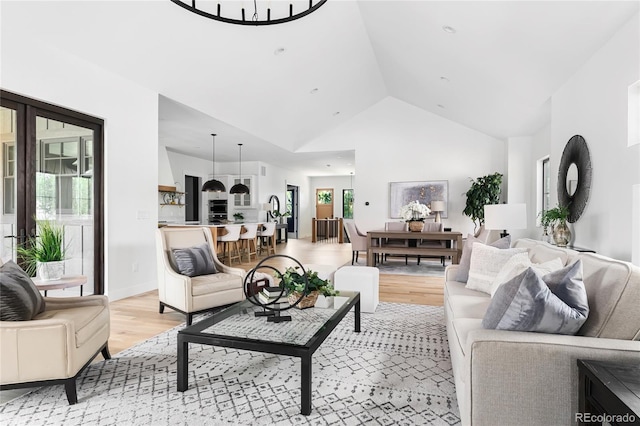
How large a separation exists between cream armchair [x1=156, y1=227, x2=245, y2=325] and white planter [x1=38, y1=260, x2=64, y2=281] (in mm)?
919

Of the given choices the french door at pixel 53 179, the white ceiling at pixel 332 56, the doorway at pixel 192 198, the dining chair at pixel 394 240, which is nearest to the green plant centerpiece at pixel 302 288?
the french door at pixel 53 179

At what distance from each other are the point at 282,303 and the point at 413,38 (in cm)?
405

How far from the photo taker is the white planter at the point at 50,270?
263cm

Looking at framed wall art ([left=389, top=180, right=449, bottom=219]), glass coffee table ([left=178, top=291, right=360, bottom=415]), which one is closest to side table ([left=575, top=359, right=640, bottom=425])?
glass coffee table ([left=178, top=291, right=360, bottom=415])

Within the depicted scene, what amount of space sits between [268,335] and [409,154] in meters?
7.47

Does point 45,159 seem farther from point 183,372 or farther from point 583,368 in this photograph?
point 583,368

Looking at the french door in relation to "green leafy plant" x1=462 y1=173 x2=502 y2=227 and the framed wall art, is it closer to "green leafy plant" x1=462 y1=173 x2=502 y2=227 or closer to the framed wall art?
the framed wall art

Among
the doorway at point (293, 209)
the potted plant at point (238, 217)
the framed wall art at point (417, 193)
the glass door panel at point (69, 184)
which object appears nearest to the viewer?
the glass door panel at point (69, 184)

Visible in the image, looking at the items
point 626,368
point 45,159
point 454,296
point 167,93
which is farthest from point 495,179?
point 45,159

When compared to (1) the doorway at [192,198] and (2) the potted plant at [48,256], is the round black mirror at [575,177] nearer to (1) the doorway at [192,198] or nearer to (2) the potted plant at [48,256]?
(2) the potted plant at [48,256]

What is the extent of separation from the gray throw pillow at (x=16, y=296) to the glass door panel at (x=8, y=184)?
157 centimetres

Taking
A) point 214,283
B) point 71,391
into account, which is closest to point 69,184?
point 214,283

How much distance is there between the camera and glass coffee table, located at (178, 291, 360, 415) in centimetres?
191

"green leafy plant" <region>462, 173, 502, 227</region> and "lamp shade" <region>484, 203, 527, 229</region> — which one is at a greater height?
"green leafy plant" <region>462, 173, 502, 227</region>
